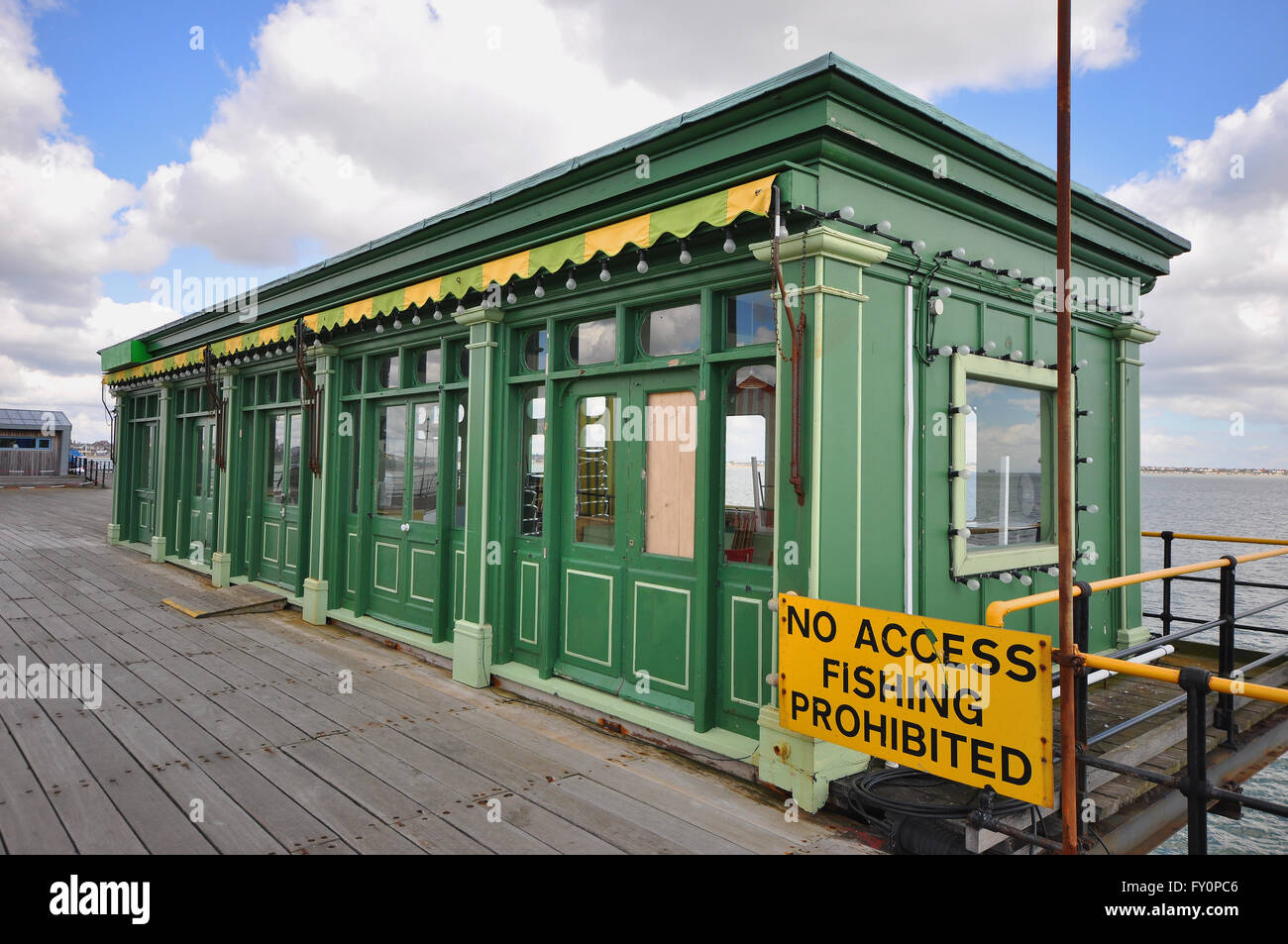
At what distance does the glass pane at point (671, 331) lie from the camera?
15.6ft

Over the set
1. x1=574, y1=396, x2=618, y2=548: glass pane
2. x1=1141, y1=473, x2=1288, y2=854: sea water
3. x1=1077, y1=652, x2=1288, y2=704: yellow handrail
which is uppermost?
x1=574, y1=396, x2=618, y2=548: glass pane

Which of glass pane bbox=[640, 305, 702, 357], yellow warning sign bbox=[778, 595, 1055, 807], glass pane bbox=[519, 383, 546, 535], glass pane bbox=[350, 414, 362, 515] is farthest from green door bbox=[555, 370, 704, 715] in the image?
glass pane bbox=[350, 414, 362, 515]

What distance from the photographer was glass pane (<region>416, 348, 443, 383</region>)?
696 cm

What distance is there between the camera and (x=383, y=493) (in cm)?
764

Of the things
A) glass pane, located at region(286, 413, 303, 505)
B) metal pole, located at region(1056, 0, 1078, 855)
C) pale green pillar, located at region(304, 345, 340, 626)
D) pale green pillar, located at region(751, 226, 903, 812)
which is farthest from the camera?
glass pane, located at region(286, 413, 303, 505)

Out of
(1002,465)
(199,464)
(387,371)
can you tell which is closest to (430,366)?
(387,371)

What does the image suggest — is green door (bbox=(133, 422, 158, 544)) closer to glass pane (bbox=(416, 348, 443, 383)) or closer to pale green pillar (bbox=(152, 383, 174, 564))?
pale green pillar (bbox=(152, 383, 174, 564))

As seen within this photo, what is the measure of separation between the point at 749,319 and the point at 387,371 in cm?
456

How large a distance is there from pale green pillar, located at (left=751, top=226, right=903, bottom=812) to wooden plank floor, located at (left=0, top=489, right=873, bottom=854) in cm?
26

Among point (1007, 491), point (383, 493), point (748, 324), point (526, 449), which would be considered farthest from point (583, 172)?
point (383, 493)

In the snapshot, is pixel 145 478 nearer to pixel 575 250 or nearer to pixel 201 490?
pixel 201 490

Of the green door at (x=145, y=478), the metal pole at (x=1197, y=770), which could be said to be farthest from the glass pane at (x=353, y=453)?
the green door at (x=145, y=478)
